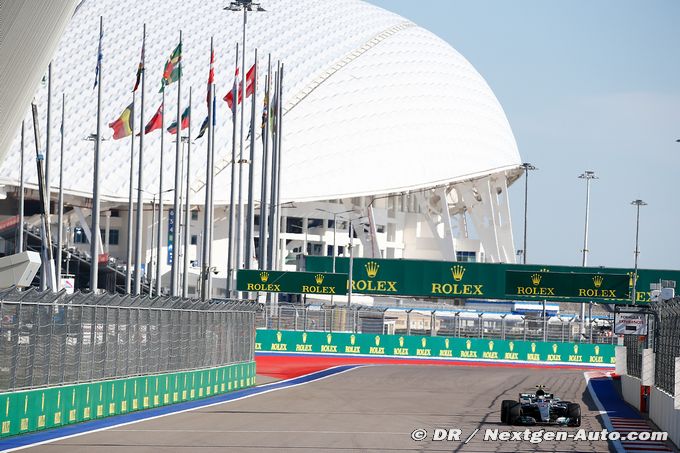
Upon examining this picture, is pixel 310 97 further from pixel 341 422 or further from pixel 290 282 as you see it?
pixel 341 422

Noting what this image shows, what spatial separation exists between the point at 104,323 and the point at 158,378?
3.45 metres

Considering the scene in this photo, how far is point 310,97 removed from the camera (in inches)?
4483

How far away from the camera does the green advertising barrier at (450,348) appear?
228 ft

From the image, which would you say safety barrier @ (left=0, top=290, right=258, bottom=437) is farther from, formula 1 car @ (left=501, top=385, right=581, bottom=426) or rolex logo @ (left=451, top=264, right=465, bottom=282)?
rolex logo @ (left=451, top=264, right=465, bottom=282)

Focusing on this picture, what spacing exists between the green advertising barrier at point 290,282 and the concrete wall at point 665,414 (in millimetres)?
35428

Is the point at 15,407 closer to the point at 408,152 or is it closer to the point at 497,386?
the point at 497,386

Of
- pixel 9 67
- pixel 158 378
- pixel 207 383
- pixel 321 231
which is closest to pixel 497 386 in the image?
pixel 207 383

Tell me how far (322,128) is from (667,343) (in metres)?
85.5

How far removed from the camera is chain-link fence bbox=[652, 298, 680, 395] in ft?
87.9

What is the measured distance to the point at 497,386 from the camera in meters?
46.2

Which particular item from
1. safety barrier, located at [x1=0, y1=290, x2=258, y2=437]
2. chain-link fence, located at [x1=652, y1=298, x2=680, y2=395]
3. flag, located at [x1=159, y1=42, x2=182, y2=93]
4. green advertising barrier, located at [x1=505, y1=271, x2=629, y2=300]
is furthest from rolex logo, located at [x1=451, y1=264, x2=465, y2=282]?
chain-link fence, located at [x1=652, y1=298, x2=680, y2=395]

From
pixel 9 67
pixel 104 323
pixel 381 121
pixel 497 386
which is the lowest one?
pixel 497 386

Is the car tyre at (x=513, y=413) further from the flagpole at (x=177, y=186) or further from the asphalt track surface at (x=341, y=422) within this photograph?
the flagpole at (x=177, y=186)

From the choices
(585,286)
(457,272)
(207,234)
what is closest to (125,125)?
(207,234)
